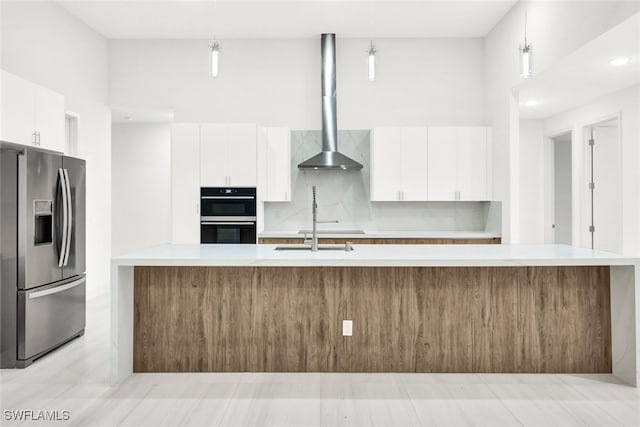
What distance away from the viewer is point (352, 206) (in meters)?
5.79

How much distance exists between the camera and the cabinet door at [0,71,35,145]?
3324 millimetres

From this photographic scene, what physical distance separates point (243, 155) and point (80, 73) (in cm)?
202

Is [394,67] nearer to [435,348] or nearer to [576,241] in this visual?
[576,241]

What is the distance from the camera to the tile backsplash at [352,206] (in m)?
5.76

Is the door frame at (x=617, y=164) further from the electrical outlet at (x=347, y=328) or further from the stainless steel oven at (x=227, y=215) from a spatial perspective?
the stainless steel oven at (x=227, y=215)

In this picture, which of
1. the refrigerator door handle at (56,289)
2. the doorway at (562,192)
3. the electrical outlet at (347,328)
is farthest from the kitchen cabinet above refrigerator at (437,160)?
the refrigerator door handle at (56,289)

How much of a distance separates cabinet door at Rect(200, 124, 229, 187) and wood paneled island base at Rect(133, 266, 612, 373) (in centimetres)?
216

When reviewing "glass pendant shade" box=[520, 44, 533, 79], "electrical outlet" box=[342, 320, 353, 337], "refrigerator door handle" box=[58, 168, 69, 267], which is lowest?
"electrical outlet" box=[342, 320, 353, 337]

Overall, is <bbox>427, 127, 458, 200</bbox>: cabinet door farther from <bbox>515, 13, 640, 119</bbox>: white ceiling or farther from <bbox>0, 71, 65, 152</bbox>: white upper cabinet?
<bbox>0, 71, 65, 152</bbox>: white upper cabinet

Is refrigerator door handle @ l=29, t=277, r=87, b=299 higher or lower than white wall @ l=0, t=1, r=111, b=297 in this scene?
lower

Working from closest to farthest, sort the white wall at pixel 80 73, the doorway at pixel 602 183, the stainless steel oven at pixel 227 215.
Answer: the white wall at pixel 80 73
the stainless steel oven at pixel 227 215
the doorway at pixel 602 183

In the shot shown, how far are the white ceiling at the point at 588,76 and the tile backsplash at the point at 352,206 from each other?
1.48 metres

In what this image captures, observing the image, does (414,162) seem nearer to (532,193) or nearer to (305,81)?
(305,81)

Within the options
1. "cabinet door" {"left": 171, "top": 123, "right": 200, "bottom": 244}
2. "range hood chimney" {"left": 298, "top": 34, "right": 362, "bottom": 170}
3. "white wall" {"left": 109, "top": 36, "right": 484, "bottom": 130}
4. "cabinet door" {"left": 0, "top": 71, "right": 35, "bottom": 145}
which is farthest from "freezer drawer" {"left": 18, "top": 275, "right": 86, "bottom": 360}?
"range hood chimney" {"left": 298, "top": 34, "right": 362, "bottom": 170}
